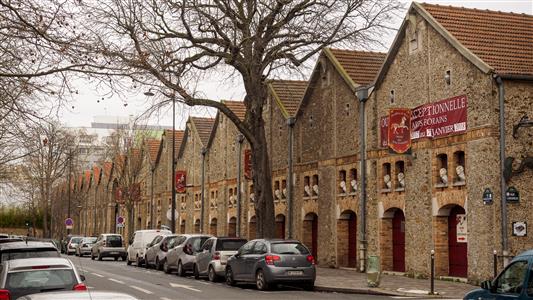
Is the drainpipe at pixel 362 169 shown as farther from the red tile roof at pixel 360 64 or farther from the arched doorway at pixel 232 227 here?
the arched doorway at pixel 232 227

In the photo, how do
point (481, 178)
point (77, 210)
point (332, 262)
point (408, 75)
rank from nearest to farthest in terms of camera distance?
point (481, 178), point (408, 75), point (332, 262), point (77, 210)

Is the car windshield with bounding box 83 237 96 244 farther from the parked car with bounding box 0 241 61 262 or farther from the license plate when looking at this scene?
the parked car with bounding box 0 241 61 262

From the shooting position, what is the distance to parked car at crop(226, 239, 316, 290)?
22578 mm

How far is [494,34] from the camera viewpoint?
2619cm

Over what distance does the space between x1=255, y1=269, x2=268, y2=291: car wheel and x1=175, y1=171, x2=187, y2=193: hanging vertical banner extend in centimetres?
3035

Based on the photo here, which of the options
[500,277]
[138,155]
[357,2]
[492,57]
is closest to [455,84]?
[492,57]

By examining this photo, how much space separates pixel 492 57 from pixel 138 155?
4657cm

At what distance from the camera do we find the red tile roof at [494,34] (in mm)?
24156

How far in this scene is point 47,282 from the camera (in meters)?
12.5

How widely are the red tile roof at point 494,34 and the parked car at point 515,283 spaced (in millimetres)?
13822

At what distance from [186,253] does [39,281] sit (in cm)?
1842

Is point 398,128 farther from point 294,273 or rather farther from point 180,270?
point 180,270

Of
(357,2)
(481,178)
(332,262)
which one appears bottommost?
(332,262)

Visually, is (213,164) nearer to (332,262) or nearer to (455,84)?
(332,262)
